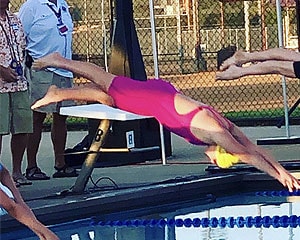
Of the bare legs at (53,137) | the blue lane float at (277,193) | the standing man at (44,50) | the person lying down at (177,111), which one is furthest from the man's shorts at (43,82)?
the person lying down at (177,111)

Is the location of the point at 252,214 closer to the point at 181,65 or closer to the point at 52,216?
the point at 52,216

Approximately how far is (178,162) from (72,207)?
286cm

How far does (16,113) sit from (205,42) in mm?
13542

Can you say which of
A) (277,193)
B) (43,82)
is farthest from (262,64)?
(43,82)

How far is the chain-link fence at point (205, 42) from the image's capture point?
722 inches

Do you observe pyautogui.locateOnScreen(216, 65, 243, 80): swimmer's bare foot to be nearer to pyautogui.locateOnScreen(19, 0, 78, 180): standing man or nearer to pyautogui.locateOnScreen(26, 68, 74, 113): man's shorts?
pyautogui.locateOnScreen(19, 0, 78, 180): standing man

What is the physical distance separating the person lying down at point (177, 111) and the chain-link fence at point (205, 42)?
9847mm

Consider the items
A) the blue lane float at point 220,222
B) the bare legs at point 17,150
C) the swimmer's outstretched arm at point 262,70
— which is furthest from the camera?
the bare legs at point 17,150

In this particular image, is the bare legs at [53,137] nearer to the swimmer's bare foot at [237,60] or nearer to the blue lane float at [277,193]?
the blue lane float at [277,193]

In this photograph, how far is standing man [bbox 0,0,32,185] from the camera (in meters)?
8.28

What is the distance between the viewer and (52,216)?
7605mm

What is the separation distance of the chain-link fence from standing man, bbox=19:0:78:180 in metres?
7.27

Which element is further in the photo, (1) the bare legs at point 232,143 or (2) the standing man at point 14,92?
(2) the standing man at point 14,92

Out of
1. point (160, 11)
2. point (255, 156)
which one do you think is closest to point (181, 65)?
point (160, 11)
